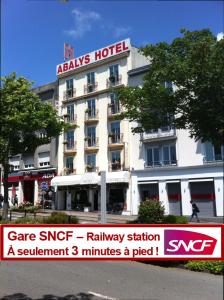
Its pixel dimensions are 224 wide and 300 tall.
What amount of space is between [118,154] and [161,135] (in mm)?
5092

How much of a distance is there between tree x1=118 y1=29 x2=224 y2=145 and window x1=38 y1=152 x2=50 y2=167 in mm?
28304

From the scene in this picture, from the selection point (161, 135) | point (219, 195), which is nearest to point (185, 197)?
point (219, 195)

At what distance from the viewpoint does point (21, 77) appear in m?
23.4

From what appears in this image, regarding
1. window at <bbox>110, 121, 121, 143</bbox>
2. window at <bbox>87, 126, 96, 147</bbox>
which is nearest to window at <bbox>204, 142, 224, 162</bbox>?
window at <bbox>110, 121, 121, 143</bbox>

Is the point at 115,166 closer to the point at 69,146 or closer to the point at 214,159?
the point at 69,146

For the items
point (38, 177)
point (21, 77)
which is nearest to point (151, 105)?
point (21, 77)

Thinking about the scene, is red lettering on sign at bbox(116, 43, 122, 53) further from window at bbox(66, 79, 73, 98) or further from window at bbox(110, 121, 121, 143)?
window at bbox(110, 121, 121, 143)

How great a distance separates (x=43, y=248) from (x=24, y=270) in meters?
4.33

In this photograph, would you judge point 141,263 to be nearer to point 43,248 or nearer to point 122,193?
point 43,248

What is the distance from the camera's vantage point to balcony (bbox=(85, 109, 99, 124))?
129 ft

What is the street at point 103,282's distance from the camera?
7.09 meters

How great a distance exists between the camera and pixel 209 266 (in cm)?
815

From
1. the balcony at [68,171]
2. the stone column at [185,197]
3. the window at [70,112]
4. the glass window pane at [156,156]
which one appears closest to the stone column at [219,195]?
the stone column at [185,197]

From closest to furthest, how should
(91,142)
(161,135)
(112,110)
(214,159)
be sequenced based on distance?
(214,159), (161,135), (112,110), (91,142)
